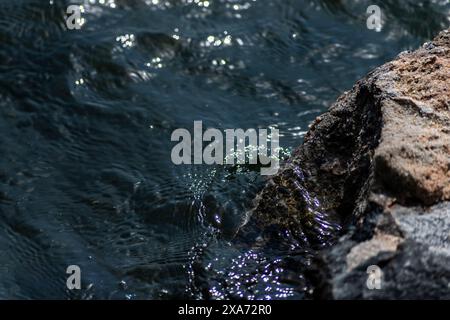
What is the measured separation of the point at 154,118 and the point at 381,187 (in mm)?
2491

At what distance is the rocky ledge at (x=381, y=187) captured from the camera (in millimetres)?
A: 2607

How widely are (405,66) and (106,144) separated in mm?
2153

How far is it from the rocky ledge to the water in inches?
10.5

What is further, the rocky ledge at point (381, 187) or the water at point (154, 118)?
the water at point (154, 118)

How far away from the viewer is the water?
11.9 ft

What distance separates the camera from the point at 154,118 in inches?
198

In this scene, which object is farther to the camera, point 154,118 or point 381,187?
point 154,118

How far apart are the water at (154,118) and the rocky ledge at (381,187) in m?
0.27

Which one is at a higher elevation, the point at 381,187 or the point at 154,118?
the point at 154,118

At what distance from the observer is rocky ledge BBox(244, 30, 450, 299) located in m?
2.61

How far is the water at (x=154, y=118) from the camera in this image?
3.62 meters

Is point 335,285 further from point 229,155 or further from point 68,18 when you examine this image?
point 68,18

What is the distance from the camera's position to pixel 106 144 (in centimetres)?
479

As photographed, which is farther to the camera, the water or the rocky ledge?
the water
